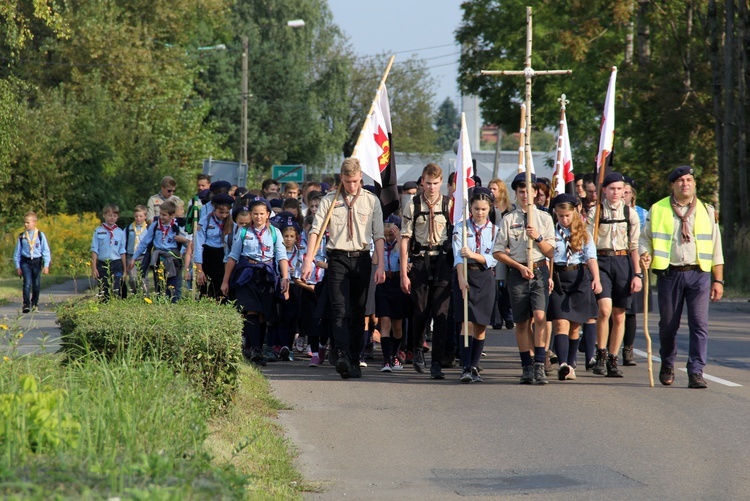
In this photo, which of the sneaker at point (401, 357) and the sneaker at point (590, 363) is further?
the sneaker at point (401, 357)

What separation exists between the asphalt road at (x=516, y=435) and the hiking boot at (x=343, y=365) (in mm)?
136

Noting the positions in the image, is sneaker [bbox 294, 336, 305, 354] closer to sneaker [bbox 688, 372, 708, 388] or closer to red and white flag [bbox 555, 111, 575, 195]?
red and white flag [bbox 555, 111, 575, 195]

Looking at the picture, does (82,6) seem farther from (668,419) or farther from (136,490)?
(136,490)

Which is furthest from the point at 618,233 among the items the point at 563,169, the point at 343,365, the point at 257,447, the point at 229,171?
the point at 229,171

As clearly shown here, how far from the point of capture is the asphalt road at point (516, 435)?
7.15 m

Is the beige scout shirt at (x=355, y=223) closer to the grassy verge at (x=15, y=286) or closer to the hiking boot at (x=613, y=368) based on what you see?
the hiking boot at (x=613, y=368)

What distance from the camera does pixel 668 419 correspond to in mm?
9453

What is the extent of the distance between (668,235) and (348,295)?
306 centimetres

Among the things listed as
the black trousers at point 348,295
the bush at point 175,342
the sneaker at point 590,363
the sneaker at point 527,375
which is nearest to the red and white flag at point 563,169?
the sneaker at point 590,363

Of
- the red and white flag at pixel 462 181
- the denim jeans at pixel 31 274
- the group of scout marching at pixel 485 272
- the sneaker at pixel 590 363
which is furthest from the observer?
the denim jeans at pixel 31 274

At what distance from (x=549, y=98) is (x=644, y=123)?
7.77m

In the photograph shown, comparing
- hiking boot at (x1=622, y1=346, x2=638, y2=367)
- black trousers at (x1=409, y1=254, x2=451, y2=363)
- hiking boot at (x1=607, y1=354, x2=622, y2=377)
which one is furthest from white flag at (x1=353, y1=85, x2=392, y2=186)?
hiking boot at (x1=622, y1=346, x2=638, y2=367)

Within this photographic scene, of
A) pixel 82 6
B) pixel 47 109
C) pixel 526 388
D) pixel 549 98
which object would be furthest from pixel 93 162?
pixel 526 388

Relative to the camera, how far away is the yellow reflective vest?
36.9 ft
